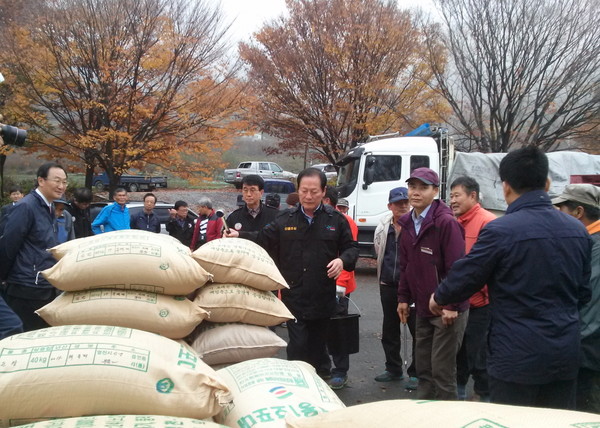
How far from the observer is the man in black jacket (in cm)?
356

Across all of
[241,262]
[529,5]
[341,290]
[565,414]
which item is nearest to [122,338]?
[241,262]

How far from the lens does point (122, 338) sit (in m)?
1.87

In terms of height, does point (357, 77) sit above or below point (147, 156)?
above

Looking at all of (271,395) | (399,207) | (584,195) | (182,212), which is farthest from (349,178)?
(271,395)

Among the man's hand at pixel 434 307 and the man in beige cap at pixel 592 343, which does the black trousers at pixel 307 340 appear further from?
the man in beige cap at pixel 592 343

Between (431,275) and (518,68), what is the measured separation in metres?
11.3

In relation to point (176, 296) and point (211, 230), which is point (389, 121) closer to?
point (211, 230)

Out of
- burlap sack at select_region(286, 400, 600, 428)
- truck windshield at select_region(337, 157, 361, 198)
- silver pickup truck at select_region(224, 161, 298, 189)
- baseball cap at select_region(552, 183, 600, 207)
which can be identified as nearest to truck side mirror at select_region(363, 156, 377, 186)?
truck windshield at select_region(337, 157, 361, 198)

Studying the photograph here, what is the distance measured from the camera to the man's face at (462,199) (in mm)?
4214

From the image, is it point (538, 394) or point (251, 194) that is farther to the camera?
point (251, 194)

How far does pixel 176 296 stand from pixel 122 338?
786 mm

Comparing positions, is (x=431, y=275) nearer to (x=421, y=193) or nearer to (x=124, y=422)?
(x=421, y=193)

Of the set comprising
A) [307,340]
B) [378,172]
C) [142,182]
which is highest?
[378,172]

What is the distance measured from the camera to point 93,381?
1.72 meters
